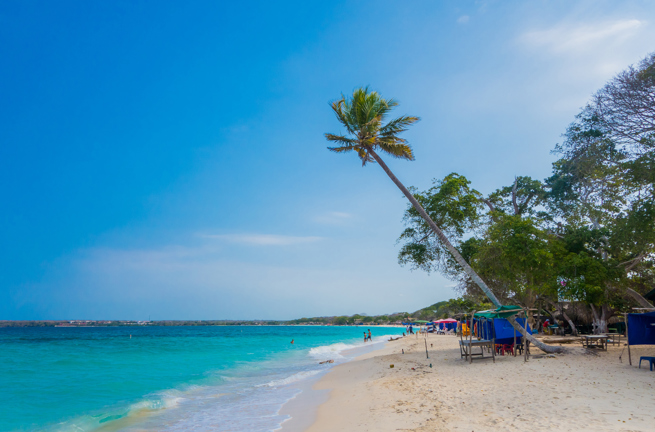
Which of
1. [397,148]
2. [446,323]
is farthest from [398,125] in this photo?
[446,323]

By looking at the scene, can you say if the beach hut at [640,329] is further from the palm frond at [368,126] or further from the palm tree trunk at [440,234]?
the palm frond at [368,126]

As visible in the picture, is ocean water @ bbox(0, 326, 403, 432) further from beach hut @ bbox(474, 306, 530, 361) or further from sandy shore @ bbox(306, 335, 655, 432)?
beach hut @ bbox(474, 306, 530, 361)

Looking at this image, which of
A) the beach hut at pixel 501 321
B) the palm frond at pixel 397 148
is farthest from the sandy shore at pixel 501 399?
the palm frond at pixel 397 148

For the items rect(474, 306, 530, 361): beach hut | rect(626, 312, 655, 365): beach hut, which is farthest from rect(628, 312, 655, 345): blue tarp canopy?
rect(474, 306, 530, 361): beach hut

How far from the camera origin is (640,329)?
35.4 feet

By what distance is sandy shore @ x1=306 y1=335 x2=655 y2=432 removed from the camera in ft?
18.1

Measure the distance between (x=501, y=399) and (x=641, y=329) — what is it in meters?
7.13

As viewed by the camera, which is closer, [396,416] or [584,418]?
[584,418]

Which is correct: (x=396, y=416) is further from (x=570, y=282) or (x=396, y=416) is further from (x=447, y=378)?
(x=570, y=282)

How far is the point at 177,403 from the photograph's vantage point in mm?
10820

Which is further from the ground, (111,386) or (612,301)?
(612,301)

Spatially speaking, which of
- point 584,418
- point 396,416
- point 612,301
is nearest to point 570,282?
point 612,301

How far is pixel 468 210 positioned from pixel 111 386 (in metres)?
17.8

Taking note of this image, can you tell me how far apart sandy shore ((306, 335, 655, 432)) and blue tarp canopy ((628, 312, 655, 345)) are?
823 millimetres
